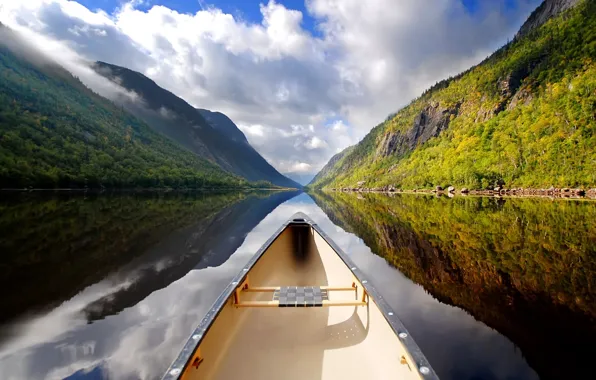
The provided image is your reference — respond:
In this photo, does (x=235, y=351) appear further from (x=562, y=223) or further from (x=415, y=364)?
(x=562, y=223)

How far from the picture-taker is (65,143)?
83.6m

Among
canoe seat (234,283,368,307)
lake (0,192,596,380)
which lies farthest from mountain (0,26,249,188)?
canoe seat (234,283,368,307)

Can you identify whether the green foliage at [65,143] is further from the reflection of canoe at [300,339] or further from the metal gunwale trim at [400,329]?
the metal gunwale trim at [400,329]

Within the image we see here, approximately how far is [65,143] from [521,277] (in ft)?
337

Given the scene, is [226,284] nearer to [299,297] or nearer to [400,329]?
[299,297]

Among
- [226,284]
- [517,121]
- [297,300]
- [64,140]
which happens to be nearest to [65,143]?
[64,140]

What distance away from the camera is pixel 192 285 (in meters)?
8.80

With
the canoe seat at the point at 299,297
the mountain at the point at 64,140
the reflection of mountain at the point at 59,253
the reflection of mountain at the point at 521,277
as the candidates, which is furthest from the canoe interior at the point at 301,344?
the mountain at the point at 64,140

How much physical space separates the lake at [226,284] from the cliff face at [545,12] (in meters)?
165

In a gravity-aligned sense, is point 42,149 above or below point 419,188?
below

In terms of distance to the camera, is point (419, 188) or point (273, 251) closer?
point (273, 251)

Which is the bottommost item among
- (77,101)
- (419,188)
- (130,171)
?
(130,171)

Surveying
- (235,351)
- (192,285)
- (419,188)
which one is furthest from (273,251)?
(419,188)

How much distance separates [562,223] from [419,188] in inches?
3399
